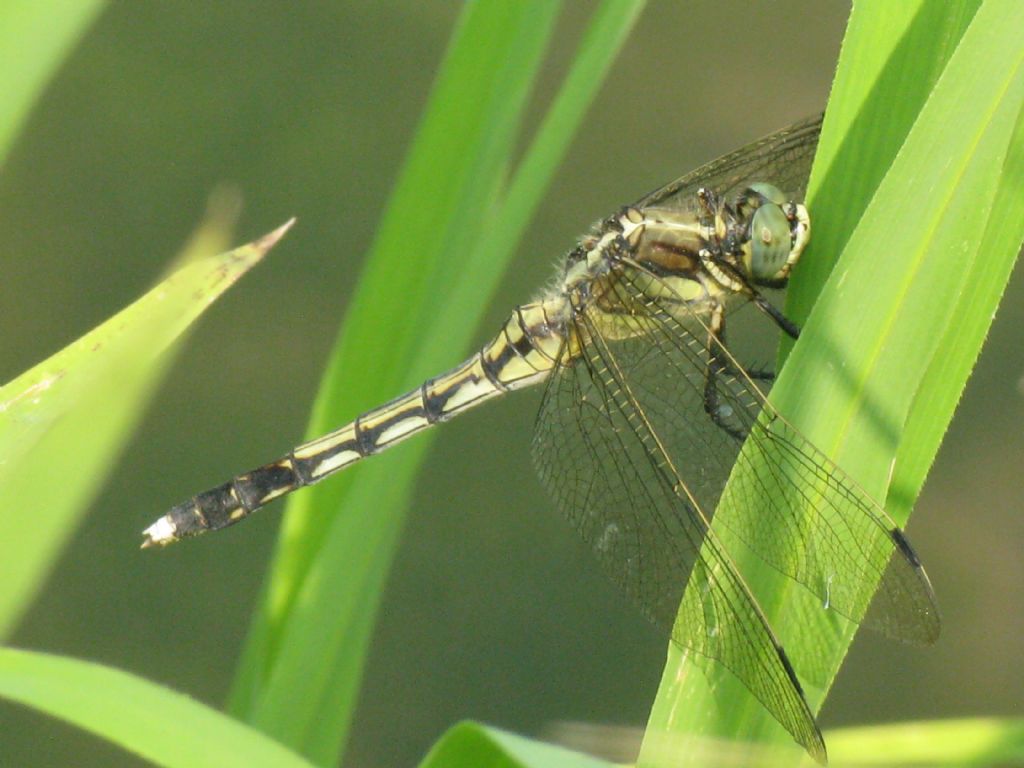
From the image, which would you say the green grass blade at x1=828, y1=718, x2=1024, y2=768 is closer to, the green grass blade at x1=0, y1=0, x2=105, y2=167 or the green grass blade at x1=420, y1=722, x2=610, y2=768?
the green grass blade at x1=420, y1=722, x2=610, y2=768

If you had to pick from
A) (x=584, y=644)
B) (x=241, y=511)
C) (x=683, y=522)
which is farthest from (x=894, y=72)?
(x=584, y=644)

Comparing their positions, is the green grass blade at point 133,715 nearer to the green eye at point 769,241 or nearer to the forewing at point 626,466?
the forewing at point 626,466

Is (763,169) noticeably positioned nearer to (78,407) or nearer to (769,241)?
(769,241)

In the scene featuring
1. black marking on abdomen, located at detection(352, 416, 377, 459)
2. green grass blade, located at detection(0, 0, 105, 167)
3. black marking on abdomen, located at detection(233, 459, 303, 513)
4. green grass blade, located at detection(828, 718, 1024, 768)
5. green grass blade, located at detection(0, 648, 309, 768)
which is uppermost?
green grass blade, located at detection(0, 0, 105, 167)

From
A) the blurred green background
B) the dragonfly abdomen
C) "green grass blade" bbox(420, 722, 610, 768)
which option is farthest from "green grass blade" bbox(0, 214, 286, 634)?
the blurred green background

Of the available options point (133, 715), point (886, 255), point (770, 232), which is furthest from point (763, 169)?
point (133, 715)

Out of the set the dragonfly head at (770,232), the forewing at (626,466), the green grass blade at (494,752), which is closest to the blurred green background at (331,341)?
the forewing at (626,466)
